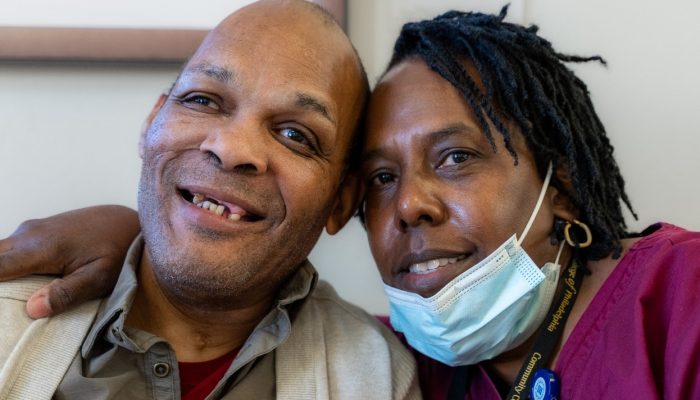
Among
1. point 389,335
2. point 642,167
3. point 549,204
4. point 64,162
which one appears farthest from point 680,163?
point 64,162

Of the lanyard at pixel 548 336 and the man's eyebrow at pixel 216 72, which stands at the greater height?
the man's eyebrow at pixel 216 72

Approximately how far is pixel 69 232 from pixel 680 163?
1.22 meters

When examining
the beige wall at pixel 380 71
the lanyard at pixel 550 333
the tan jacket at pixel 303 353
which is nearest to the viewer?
the tan jacket at pixel 303 353

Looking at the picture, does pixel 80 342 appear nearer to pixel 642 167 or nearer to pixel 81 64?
pixel 81 64

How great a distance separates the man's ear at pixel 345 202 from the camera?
45.3 inches

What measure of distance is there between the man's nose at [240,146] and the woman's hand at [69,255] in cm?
26

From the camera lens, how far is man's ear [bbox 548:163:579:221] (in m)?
1.03

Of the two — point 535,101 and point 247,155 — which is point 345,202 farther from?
point 535,101

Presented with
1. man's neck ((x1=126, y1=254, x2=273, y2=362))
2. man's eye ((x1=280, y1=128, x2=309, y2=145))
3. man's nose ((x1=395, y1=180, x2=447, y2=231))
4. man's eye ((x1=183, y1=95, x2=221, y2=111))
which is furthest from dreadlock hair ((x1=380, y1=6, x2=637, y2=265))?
man's neck ((x1=126, y1=254, x2=273, y2=362))

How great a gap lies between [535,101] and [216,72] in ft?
1.66

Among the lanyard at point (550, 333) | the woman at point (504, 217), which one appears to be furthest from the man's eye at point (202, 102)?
the lanyard at point (550, 333)

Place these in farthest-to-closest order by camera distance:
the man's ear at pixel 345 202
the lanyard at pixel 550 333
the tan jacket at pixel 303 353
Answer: the man's ear at pixel 345 202 → the lanyard at pixel 550 333 → the tan jacket at pixel 303 353

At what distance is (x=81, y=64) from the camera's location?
1.34 metres

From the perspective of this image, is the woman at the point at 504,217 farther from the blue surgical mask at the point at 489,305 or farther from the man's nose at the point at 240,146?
the man's nose at the point at 240,146
